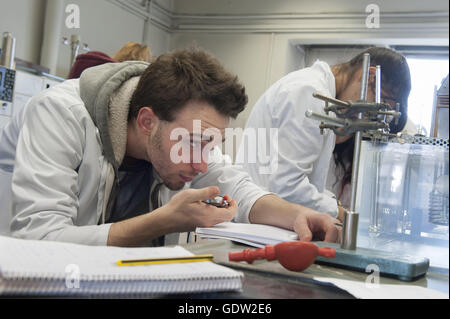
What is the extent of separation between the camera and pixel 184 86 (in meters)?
0.99

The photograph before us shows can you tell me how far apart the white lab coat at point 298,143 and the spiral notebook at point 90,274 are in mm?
906

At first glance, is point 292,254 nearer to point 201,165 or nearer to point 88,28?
point 201,165

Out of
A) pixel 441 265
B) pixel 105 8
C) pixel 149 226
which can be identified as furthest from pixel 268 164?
pixel 105 8

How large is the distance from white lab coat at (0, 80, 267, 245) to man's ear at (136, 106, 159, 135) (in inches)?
4.8

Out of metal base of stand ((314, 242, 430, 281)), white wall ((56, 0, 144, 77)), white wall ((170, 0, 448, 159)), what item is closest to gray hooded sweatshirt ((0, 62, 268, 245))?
metal base of stand ((314, 242, 430, 281))

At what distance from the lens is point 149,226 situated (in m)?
0.80

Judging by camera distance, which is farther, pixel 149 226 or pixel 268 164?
pixel 268 164

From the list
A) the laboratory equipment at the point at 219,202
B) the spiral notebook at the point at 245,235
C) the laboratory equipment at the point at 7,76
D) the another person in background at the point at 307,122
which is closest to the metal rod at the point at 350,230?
the spiral notebook at the point at 245,235

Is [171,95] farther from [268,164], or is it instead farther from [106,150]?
[268,164]

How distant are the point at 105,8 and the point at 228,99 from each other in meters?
3.00

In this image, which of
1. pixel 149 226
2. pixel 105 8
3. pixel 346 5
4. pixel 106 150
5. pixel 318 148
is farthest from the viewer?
pixel 346 5

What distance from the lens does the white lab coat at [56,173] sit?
2.54 ft

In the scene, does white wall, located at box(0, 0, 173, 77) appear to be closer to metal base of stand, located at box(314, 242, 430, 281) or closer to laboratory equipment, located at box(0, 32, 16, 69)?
laboratory equipment, located at box(0, 32, 16, 69)
